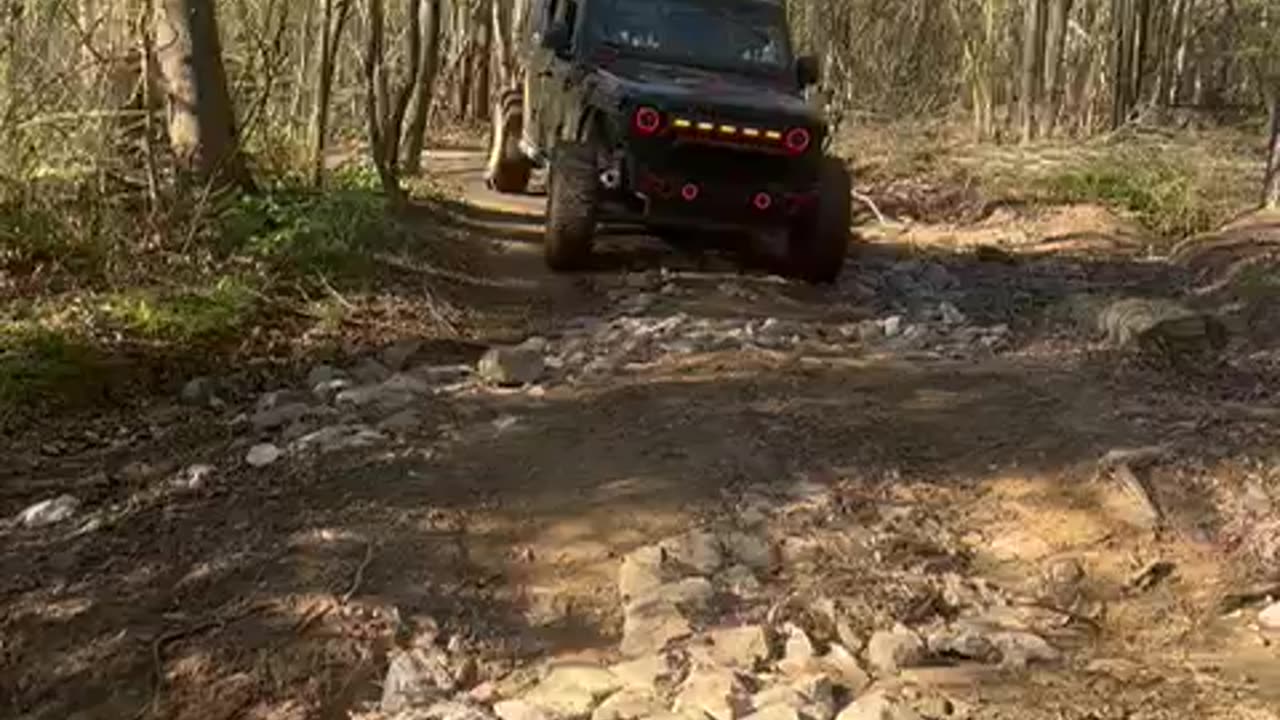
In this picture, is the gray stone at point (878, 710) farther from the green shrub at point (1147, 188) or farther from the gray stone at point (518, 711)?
the green shrub at point (1147, 188)

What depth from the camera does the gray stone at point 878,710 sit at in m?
3.70

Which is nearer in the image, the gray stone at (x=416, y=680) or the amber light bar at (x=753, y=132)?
the gray stone at (x=416, y=680)

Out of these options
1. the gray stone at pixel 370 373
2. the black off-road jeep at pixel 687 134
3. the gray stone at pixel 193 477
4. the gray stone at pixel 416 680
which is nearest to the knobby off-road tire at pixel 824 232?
the black off-road jeep at pixel 687 134

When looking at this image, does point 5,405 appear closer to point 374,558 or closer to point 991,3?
point 374,558

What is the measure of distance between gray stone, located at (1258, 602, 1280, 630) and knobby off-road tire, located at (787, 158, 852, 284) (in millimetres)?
5075

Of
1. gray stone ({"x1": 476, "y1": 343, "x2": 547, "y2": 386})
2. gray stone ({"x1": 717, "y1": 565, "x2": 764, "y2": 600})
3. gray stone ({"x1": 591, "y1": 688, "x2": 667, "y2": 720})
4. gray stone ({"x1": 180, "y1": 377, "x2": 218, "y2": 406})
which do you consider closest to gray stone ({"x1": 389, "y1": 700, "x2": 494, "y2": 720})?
gray stone ({"x1": 591, "y1": 688, "x2": 667, "y2": 720})

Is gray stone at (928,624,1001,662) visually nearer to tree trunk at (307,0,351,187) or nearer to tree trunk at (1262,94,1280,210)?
tree trunk at (307,0,351,187)

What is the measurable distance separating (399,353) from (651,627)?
3.42 metres

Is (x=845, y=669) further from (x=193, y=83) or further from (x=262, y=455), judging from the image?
(x=193, y=83)

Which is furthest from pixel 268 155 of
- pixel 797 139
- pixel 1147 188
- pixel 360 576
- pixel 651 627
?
pixel 1147 188

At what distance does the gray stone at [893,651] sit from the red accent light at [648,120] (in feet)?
16.5

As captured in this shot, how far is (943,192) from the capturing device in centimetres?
1512

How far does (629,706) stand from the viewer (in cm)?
383

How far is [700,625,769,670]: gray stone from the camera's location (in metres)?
4.08
